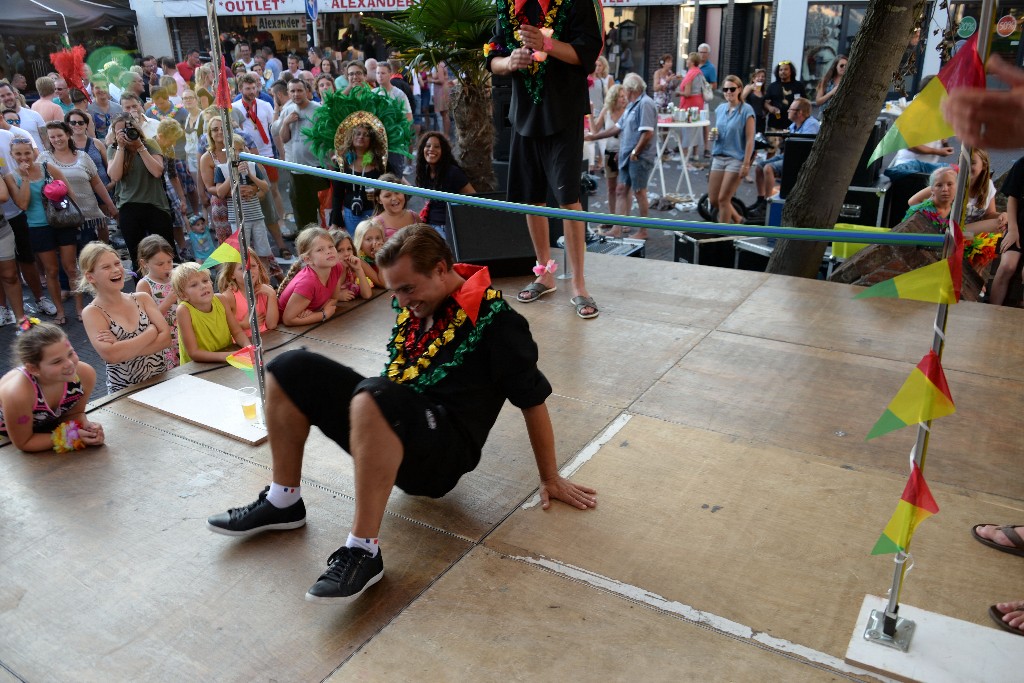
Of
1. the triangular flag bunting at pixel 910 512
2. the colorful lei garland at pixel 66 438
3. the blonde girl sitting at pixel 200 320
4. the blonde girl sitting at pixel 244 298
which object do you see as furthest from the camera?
the blonde girl sitting at pixel 244 298

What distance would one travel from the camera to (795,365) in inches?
155

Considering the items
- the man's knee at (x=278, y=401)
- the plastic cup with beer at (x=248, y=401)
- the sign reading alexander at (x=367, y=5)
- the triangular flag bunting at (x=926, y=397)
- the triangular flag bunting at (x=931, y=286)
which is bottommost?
the plastic cup with beer at (x=248, y=401)

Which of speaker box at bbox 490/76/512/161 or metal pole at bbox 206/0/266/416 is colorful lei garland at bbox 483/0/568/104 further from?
speaker box at bbox 490/76/512/161

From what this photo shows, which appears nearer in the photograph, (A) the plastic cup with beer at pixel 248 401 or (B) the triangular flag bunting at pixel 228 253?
(B) the triangular flag bunting at pixel 228 253

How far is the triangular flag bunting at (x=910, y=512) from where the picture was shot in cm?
210

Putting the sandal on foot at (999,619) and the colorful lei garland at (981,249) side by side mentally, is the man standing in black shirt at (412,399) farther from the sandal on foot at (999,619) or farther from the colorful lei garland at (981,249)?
the colorful lei garland at (981,249)

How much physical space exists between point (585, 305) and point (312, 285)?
155cm

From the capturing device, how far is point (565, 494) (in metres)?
2.85

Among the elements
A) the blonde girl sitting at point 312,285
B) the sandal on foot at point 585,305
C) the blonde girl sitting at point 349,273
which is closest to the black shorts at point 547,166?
the sandal on foot at point 585,305

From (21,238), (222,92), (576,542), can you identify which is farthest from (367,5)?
(576,542)

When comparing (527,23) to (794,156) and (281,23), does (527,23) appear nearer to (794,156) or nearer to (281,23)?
(794,156)

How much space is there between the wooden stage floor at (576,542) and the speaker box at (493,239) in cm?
153

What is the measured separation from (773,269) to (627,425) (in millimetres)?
3588

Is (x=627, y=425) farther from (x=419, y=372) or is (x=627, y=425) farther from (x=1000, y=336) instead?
(x=1000, y=336)
